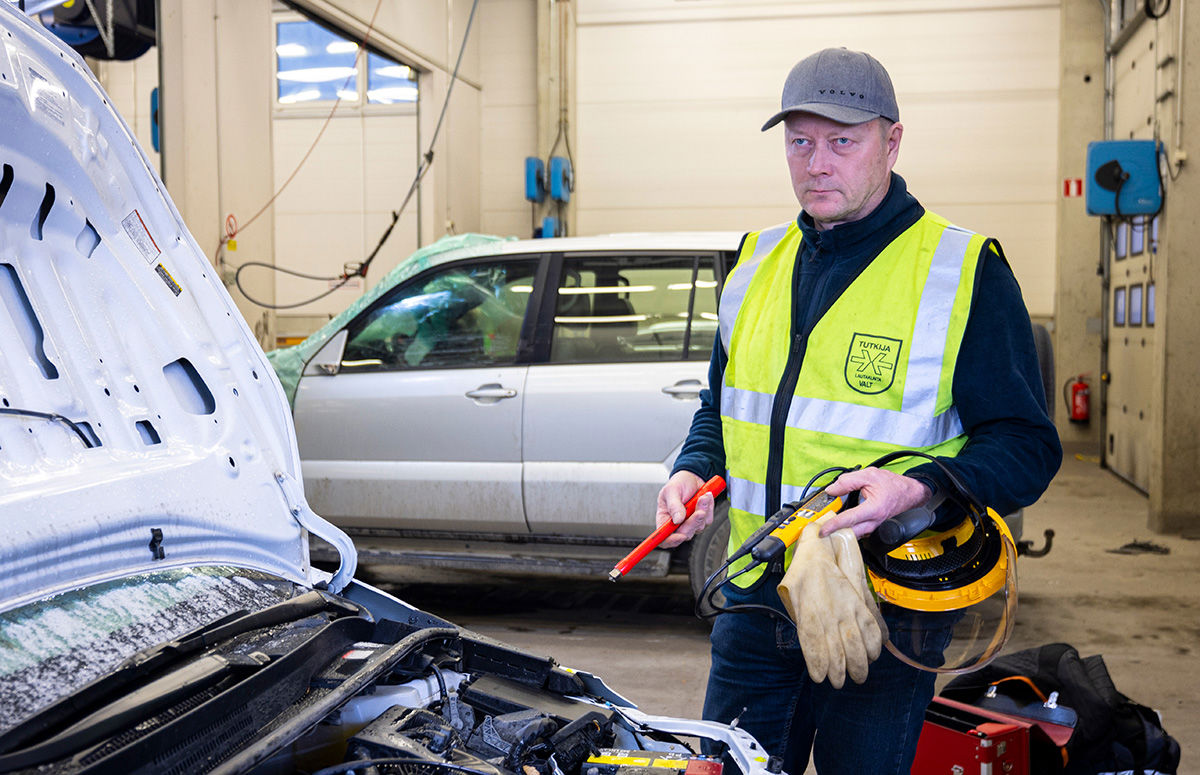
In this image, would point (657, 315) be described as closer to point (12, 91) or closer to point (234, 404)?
point (234, 404)

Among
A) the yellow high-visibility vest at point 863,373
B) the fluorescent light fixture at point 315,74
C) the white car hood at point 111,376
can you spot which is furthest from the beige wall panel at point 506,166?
the yellow high-visibility vest at point 863,373

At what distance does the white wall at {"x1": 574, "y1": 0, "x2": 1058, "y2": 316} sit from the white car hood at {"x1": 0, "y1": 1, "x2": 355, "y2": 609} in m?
9.99

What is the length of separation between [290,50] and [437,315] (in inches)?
324

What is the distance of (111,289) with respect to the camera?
2.13 metres

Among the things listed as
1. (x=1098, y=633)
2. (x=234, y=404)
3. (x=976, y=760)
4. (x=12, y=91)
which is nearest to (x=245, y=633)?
(x=234, y=404)

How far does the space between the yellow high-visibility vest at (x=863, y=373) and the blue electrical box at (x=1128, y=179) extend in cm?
675

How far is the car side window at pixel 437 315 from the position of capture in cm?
506

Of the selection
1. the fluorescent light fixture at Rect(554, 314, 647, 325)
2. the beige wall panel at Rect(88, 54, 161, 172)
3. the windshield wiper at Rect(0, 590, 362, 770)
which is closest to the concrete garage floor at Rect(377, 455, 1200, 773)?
the fluorescent light fixture at Rect(554, 314, 647, 325)

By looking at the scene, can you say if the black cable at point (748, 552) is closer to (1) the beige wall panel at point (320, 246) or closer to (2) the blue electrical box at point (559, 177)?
(2) the blue electrical box at point (559, 177)

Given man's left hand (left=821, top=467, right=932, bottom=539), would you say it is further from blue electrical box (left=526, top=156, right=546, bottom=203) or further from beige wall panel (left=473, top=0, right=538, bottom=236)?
beige wall panel (left=473, top=0, right=538, bottom=236)

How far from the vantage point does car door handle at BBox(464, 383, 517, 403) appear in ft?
15.9

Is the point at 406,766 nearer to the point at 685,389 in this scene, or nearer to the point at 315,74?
the point at 685,389

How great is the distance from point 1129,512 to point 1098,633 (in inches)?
140

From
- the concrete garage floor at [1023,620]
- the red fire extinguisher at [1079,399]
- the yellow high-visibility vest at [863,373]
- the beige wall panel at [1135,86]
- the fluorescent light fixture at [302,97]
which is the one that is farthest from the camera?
the fluorescent light fixture at [302,97]
